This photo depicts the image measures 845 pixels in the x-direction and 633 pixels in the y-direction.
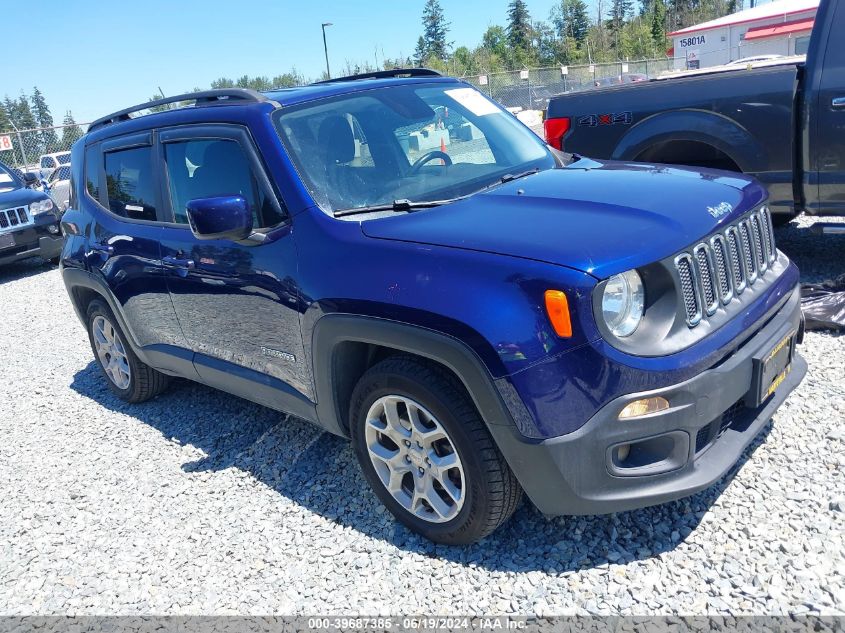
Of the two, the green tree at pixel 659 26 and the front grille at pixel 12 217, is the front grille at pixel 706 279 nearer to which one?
the front grille at pixel 12 217

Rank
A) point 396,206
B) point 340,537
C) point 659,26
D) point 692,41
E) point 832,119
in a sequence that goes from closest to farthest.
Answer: point 396,206
point 340,537
point 832,119
point 692,41
point 659,26

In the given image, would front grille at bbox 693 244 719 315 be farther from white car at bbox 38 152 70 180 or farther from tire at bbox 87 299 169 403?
white car at bbox 38 152 70 180

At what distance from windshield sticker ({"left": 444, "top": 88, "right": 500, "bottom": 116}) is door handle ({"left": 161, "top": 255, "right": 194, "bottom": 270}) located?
5.70 ft

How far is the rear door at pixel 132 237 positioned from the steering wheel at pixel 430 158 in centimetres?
154

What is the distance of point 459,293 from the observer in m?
2.52

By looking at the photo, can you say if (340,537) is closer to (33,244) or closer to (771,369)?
(771,369)

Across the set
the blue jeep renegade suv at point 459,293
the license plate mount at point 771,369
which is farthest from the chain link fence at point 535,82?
the license plate mount at point 771,369


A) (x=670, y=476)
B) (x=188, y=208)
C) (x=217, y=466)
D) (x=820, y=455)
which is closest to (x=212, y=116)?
(x=188, y=208)

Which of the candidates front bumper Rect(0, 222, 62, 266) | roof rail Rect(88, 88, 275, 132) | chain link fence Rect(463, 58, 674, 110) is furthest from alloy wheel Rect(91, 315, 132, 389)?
chain link fence Rect(463, 58, 674, 110)

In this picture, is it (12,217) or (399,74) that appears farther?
(12,217)

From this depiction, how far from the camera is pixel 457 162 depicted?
3.63 metres

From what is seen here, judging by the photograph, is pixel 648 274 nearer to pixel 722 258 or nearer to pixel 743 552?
→ pixel 722 258

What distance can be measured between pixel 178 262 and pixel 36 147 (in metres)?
21.3

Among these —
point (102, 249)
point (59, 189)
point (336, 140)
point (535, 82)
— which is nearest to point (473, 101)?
point (336, 140)
